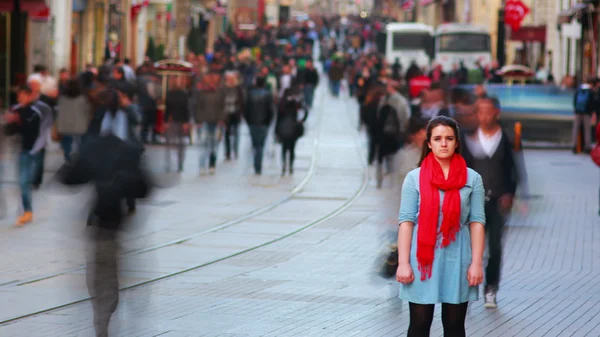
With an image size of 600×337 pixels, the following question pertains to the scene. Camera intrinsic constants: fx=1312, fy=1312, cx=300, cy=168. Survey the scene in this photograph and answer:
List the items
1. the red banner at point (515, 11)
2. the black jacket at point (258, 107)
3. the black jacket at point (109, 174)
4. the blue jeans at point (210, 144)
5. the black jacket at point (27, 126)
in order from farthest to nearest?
the red banner at point (515, 11)
the blue jeans at point (210, 144)
the black jacket at point (258, 107)
the black jacket at point (27, 126)
the black jacket at point (109, 174)

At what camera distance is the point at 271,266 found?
12.2m

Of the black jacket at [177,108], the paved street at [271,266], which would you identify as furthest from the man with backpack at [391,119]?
the black jacket at [177,108]

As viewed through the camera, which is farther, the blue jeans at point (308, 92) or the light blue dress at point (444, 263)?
the blue jeans at point (308, 92)

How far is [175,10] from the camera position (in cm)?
6681

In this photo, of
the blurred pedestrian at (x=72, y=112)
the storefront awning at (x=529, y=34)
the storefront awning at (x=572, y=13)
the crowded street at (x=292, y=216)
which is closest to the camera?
the crowded street at (x=292, y=216)

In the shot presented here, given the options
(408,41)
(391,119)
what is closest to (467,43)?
(408,41)

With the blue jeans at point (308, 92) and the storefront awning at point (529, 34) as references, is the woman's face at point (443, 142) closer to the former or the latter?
the blue jeans at point (308, 92)

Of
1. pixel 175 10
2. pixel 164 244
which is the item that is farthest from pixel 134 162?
pixel 175 10

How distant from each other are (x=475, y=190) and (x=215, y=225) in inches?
355

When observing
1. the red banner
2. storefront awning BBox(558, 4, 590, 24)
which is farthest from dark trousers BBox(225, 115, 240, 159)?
the red banner

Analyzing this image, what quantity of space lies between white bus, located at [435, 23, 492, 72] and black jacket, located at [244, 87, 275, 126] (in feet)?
100

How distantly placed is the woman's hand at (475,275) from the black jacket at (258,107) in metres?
15.2

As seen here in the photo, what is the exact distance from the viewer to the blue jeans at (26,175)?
14.7 meters

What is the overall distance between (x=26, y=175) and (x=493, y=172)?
21.8ft
